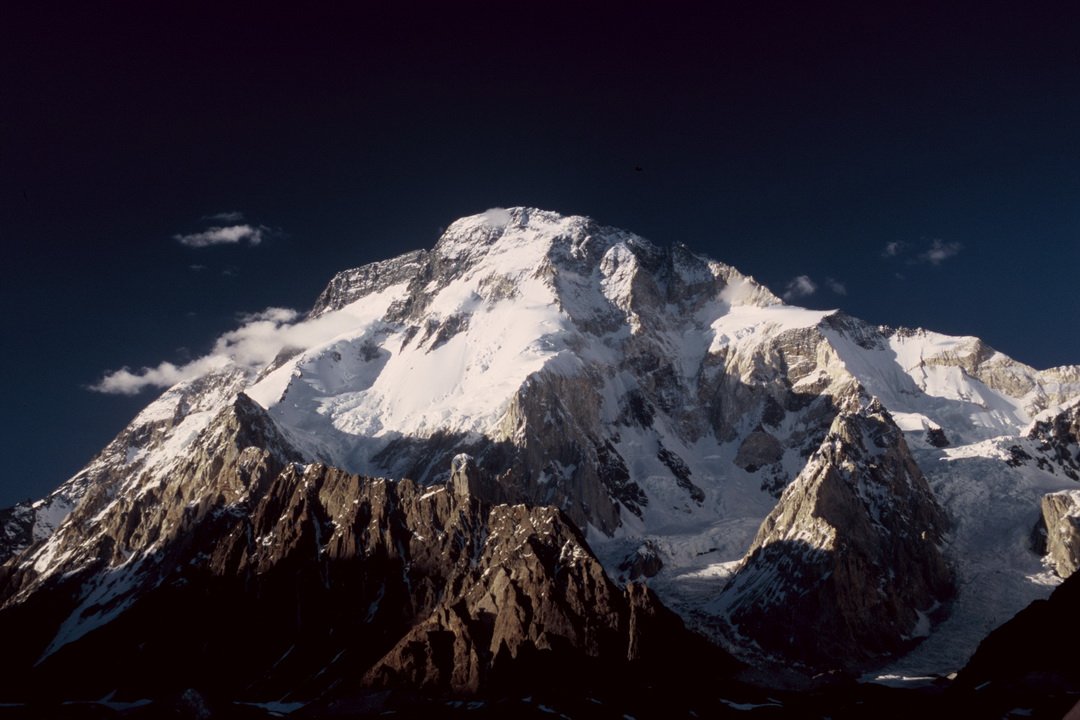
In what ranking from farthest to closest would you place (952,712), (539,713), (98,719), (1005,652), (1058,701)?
(98,719)
(539,713)
(1005,652)
(952,712)
(1058,701)

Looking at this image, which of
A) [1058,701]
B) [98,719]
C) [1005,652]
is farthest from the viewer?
[98,719]

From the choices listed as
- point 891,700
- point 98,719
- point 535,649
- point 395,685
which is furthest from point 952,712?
point 98,719

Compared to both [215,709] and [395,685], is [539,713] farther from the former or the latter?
[215,709]

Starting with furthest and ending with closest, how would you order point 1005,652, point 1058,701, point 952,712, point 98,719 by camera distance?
point 98,719 → point 1005,652 → point 952,712 → point 1058,701

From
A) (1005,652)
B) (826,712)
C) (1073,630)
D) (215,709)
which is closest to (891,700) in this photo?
(826,712)

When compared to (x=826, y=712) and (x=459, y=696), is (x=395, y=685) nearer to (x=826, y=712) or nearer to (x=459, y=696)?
(x=459, y=696)

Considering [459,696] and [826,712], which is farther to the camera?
[459,696]

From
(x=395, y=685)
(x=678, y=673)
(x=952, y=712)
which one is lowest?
(x=952, y=712)

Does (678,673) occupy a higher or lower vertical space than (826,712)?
higher

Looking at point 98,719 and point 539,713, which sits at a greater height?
point 98,719
